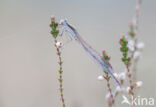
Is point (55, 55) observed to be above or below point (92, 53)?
above

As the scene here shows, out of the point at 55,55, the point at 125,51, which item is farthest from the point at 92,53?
the point at 55,55

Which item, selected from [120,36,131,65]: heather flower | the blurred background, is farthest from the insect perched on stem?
the blurred background

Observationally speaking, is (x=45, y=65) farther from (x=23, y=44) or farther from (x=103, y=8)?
(x=103, y=8)

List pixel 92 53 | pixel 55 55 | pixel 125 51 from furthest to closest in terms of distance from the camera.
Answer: pixel 55 55, pixel 125 51, pixel 92 53

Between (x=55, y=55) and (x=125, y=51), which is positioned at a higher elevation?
(x=55, y=55)

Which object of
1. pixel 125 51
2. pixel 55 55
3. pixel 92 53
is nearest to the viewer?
pixel 92 53

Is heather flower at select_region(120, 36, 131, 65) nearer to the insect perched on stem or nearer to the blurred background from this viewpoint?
the insect perched on stem

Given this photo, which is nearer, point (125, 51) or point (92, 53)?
point (92, 53)

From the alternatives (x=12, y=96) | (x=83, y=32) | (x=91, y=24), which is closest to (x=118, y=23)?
(x=91, y=24)

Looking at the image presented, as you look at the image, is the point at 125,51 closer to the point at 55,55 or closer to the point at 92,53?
the point at 92,53
